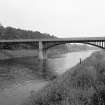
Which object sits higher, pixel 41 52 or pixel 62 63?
pixel 41 52

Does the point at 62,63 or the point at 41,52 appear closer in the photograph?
the point at 62,63

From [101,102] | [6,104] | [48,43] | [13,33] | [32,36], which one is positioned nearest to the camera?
[101,102]

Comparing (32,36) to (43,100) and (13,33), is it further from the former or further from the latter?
(43,100)

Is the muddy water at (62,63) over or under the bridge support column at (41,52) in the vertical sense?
under

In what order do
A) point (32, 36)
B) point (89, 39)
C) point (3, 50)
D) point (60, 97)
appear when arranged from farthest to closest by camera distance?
point (32, 36) < point (3, 50) < point (89, 39) < point (60, 97)

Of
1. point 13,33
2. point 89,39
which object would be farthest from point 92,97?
point 13,33

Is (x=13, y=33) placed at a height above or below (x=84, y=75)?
above

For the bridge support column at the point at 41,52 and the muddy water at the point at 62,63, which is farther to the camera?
the bridge support column at the point at 41,52

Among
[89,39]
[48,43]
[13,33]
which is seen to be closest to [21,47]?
[13,33]

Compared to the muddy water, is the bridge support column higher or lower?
higher

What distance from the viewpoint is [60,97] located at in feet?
22.7

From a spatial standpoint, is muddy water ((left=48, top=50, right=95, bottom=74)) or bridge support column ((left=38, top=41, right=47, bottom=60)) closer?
muddy water ((left=48, top=50, right=95, bottom=74))

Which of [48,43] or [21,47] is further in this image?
[21,47]

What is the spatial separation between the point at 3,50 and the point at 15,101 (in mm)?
50480
